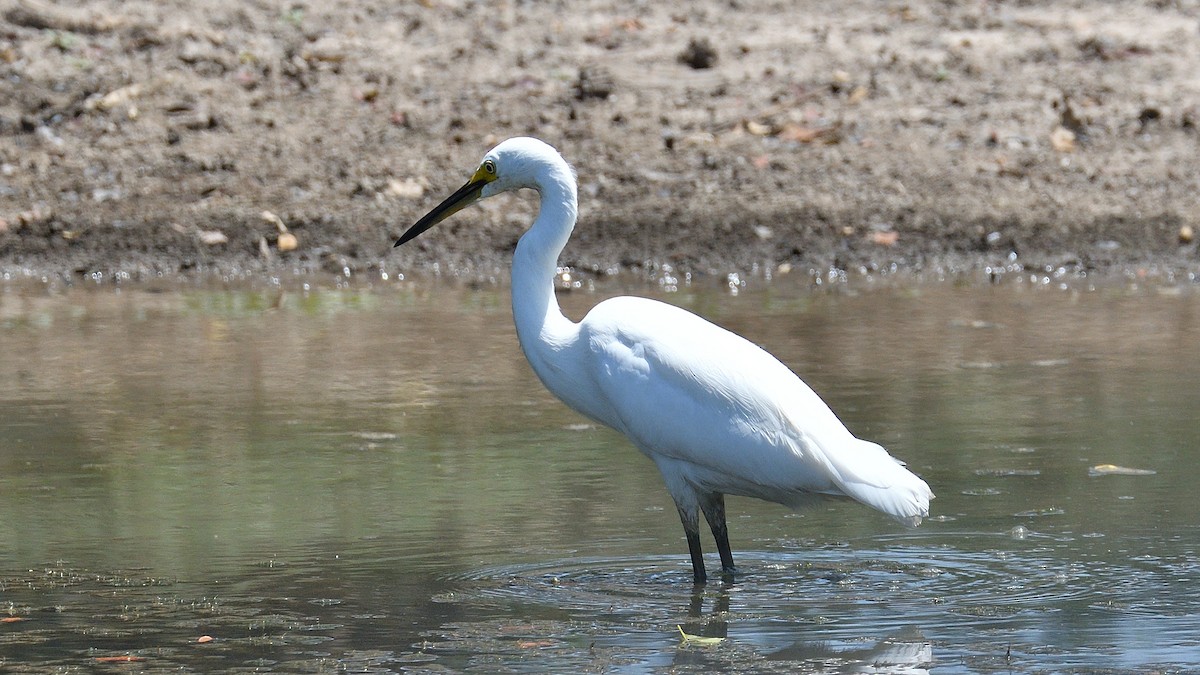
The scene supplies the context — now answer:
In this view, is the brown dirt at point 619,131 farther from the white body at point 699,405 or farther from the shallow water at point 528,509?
the white body at point 699,405

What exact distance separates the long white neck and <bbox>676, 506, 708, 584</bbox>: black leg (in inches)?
24.6

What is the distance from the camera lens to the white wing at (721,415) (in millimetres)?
5477

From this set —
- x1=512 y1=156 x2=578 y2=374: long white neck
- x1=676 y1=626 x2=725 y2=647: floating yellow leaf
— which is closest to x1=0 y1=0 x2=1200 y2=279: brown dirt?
x1=512 y1=156 x2=578 y2=374: long white neck

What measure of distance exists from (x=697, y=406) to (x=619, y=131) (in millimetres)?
7465

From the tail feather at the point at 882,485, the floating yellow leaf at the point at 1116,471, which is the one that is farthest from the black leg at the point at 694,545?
the floating yellow leaf at the point at 1116,471

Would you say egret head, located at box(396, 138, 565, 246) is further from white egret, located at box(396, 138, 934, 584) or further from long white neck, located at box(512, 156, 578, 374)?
white egret, located at box(396, 138, 934, 584)

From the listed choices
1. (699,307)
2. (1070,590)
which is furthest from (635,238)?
(1070,590)

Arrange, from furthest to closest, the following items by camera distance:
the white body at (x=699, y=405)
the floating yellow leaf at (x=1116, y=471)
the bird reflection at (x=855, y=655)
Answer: the floating yellow leaf at (x=1116, y=471)
the white body at (x=699, y=405)
the bird reflection at (x=855, y=655)

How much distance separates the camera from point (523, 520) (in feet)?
20.1

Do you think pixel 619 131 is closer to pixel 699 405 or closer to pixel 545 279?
pixel 545 279

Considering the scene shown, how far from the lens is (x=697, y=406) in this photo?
18.3ft

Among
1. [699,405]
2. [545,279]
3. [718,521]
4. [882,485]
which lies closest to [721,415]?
[699,405]

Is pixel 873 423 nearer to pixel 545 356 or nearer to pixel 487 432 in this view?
pixel 487 432

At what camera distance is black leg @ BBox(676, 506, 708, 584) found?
Result: 216 inches
